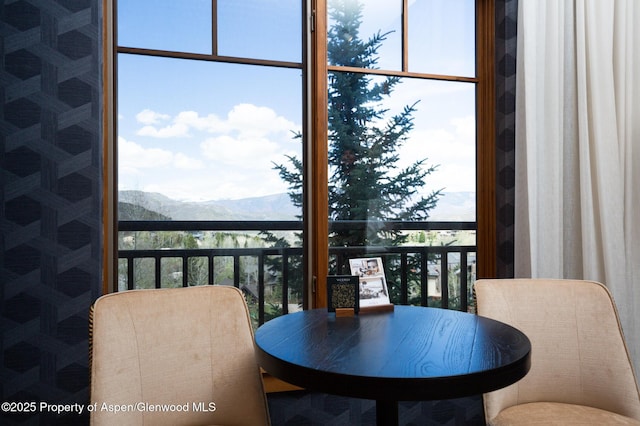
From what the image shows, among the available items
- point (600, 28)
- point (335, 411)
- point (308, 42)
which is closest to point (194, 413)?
point (335, 411)

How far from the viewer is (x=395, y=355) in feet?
3.64

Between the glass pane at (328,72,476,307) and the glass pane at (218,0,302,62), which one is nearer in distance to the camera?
the glass pane at (218,0,302,62)

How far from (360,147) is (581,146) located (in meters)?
1.10

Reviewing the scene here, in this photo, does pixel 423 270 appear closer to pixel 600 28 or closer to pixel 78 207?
pixel 600 28

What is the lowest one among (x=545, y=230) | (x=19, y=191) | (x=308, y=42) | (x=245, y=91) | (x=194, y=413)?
(x=194, y=413)

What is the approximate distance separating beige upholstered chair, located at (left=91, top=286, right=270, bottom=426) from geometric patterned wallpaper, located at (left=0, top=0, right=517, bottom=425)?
1.72ft

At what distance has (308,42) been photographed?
2211 millimetres

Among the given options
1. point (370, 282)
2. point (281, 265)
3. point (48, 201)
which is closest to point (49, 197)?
point (48, 201)

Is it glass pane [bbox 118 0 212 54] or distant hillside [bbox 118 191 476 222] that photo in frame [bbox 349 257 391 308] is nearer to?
distant hillside [bbox 118 191 476 222]

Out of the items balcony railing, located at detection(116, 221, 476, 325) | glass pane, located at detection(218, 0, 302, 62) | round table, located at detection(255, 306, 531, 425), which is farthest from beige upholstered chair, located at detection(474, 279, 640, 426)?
glass pane, located at detection(218, 0, 302, 62)

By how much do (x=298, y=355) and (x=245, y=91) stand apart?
1.45 meters

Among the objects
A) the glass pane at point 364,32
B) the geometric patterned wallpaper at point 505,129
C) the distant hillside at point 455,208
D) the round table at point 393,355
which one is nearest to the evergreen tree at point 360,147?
the glass pane at point 364,32

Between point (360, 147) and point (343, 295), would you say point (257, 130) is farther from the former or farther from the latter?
point (343, 295)

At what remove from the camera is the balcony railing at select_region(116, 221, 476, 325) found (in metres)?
2.09
